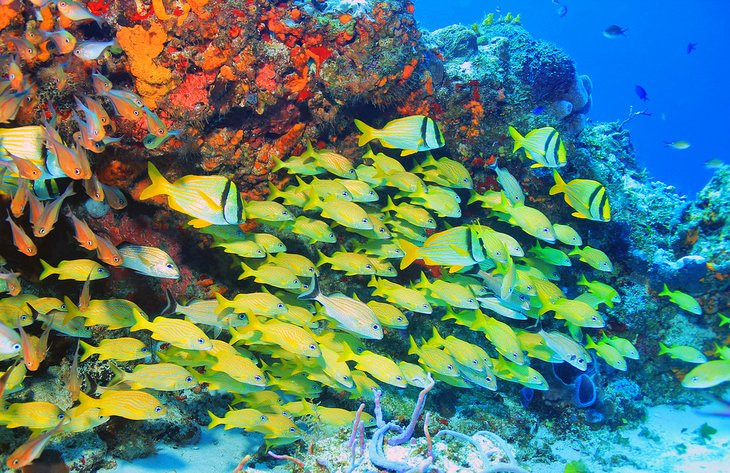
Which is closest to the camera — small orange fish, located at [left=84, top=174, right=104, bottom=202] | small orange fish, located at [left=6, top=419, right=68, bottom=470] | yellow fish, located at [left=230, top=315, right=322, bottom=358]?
small orange fish, located at [left=6, top=419, right=68, bottom=470]

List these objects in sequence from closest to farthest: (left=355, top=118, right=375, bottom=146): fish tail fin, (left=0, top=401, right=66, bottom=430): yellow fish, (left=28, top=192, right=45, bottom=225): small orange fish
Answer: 1. (left=0, top=401, right=66, bottom=430): yellow fish
2. (left=28, top=192, right=45, bottom=225): small orange fish
3. (left=355, top=118, right=375, bottom=146): fish tail fin

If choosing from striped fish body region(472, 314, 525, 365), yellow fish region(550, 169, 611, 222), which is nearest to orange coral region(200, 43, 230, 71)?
yellow fish region(550, 169, 611, 222)

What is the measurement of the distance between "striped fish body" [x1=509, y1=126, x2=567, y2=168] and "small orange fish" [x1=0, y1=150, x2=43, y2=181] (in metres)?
5.01

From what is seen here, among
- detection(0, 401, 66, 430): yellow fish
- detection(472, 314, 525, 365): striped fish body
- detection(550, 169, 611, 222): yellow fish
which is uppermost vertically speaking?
detection(550, 169, 611, 222): yellow fish

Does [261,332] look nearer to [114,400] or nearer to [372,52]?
[114,400]

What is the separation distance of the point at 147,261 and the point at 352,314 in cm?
199

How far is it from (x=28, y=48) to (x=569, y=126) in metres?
7.83

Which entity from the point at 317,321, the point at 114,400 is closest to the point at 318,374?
the point at 317,321

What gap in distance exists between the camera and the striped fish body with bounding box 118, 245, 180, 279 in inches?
152

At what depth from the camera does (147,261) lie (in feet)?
12.8

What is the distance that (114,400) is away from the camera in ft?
11.6

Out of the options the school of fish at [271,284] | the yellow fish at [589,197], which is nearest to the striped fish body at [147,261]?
the school of fish at [271,284]

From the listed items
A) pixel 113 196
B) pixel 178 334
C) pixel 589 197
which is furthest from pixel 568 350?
pixel 113 196

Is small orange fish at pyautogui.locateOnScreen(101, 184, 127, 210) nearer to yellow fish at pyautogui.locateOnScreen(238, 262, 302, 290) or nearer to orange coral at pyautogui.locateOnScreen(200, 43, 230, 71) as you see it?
yellow fish at pyautogui.locateOnScreen(238, 262, 302, 290)
